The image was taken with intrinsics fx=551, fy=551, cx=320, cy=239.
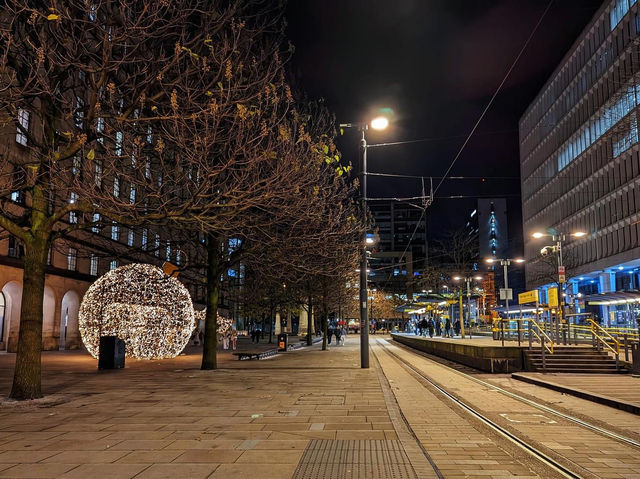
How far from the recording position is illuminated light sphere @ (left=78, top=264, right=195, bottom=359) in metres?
20.8

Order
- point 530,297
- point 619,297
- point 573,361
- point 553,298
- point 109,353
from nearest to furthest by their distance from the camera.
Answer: point 109,353
point 573,361
point 553,298
point 530,297
point 619,297

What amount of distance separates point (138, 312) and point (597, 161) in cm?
5300

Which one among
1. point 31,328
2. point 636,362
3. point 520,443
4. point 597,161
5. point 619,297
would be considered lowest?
point 520,443

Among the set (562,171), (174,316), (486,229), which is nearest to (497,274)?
(486,229)

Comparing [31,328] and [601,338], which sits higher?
[31,328]

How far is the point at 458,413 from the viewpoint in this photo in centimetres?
1055

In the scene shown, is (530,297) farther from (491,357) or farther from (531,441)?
(531,441)

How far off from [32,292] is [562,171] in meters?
66.6

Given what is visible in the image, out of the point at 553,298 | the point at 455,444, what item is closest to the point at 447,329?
the point at 553,298

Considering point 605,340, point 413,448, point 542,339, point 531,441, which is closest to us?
point 413,448

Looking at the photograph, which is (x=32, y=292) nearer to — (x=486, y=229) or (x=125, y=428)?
(x=125, y=428)

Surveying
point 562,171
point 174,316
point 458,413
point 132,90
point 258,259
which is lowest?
point 458,413

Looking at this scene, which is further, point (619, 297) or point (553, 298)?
point (619, 297)

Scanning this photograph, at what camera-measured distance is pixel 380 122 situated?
17547 mm
